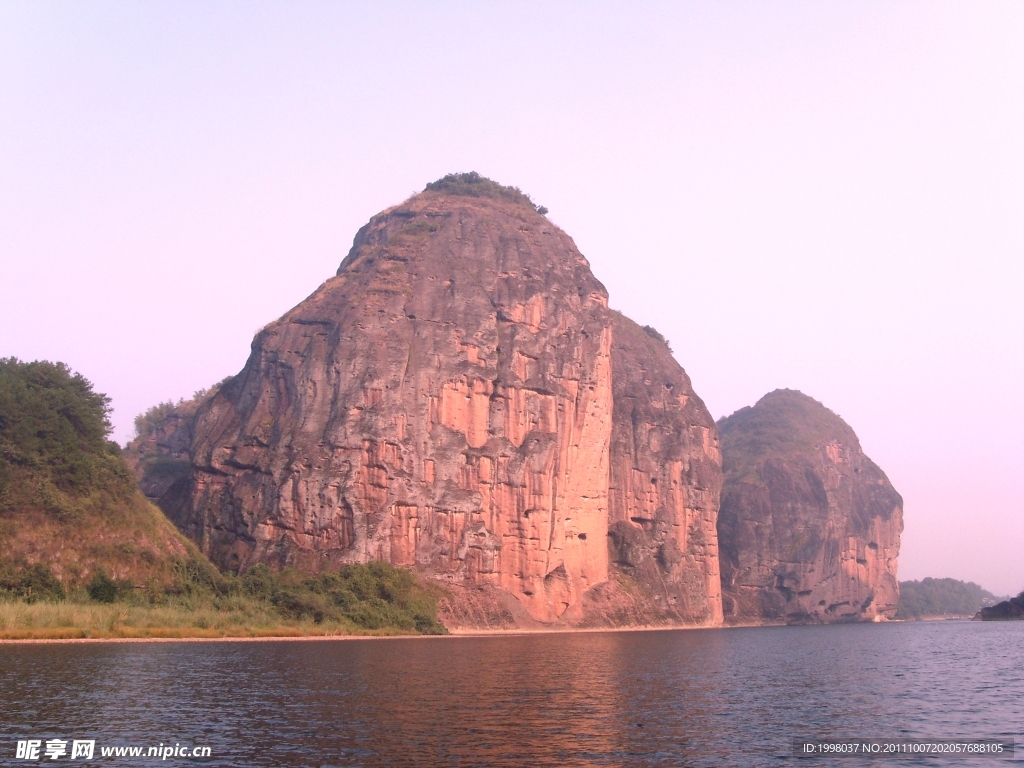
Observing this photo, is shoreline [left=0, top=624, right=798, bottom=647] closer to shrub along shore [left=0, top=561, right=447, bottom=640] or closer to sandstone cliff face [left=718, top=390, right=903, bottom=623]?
shrub along shore [left=0, top=561, right=447, bottom=640]

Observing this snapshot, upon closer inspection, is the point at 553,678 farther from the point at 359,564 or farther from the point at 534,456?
the point at 534,456

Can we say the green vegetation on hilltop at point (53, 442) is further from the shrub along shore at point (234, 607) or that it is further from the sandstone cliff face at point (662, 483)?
the sandstone cliff face at point (662, 483)

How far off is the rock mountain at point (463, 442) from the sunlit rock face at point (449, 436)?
0.16m

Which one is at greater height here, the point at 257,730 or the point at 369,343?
the point at 369,343

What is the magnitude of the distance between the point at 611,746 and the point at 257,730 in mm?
7987

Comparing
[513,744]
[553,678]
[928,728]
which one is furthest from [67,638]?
[928,728]

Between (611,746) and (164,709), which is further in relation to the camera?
(164,709)

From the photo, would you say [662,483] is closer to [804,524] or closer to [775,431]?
[804,524]

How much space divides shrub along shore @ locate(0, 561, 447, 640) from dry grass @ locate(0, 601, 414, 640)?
46mm

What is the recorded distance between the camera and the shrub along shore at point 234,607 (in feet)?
166

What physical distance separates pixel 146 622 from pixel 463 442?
35.8m

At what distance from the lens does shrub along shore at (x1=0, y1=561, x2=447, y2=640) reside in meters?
50.6

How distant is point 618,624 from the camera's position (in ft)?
315

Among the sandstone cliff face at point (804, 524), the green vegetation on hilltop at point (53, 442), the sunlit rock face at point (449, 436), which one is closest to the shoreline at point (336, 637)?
the sunlit rock face at point (449, 436)
